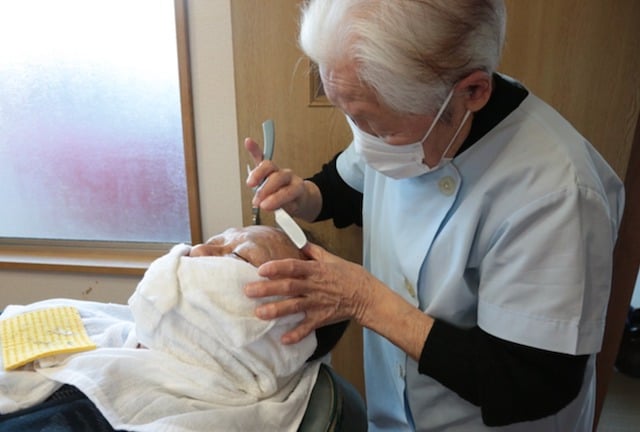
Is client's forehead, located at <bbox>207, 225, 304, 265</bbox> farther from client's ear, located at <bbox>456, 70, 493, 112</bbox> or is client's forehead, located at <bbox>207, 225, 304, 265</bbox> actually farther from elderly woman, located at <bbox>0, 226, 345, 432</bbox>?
client's ear, located at <bbox>456, 70, 493, 112</bbox>

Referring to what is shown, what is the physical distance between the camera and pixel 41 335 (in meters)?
0.89

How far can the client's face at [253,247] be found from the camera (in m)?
0.90

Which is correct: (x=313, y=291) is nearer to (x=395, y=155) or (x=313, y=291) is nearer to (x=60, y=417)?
(x=395, y=155)

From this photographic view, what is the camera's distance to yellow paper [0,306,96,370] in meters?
0.83

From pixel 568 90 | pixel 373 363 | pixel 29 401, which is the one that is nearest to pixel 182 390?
pixel 29 401

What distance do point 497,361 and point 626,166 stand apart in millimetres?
794

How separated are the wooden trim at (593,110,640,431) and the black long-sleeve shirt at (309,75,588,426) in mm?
631

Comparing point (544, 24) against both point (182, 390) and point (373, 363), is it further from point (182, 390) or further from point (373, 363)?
point (182, 390)

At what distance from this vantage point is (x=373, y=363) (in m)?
1.11

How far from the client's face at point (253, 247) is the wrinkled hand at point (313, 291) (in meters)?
0.10

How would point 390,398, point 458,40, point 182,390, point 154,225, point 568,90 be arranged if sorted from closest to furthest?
point 458,40 → point 182,390 → point 390,398 → point 568,90 → point 154,225

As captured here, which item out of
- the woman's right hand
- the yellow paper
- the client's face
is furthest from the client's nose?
the yellow paper

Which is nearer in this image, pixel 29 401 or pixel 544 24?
pixel 29 401

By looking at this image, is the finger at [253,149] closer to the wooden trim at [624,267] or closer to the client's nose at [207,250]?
the client's nose at [207,250]
